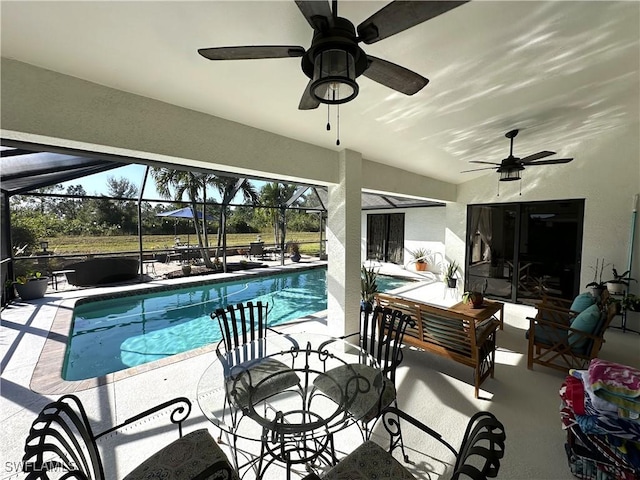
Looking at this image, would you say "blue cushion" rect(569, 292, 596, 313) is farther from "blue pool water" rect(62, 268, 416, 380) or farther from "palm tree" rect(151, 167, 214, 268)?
"palm tree" rect(151, 167, 214, 268)

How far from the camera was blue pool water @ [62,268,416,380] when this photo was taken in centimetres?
420

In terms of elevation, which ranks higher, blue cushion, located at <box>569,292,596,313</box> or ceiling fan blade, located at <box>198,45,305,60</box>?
ceiling fan blade, located at <box>198,45,305,60</box>

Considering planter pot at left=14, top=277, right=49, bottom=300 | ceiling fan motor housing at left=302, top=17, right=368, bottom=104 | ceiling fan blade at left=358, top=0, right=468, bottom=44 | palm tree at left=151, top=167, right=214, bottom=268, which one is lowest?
planter pot at left=14, top=277, right=49, bottom=300

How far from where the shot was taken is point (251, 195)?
1210 centimetres

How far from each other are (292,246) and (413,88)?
11.1m

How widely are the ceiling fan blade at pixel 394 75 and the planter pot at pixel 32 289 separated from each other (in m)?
8.30

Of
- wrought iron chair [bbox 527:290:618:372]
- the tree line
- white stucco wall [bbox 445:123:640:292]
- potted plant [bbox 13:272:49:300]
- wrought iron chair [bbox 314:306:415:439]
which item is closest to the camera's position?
wrought iron chair [bbox 314:306:415:439]

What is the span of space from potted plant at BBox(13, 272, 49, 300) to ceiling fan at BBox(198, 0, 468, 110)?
776cm

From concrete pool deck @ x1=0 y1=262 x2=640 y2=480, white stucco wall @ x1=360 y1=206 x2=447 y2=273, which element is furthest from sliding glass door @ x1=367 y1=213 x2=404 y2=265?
concrete pool deck @ x1=0 y1=262 x2=640 y2=480

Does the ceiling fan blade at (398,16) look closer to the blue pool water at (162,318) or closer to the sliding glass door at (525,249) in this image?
the blue pool water at (162,318)

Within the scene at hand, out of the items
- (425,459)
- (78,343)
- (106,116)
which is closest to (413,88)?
(106,116)

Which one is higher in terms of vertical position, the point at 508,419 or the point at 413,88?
the point at 413,88

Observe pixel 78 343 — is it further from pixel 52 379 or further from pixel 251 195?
pixel 251 195

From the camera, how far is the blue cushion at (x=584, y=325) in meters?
2.94
